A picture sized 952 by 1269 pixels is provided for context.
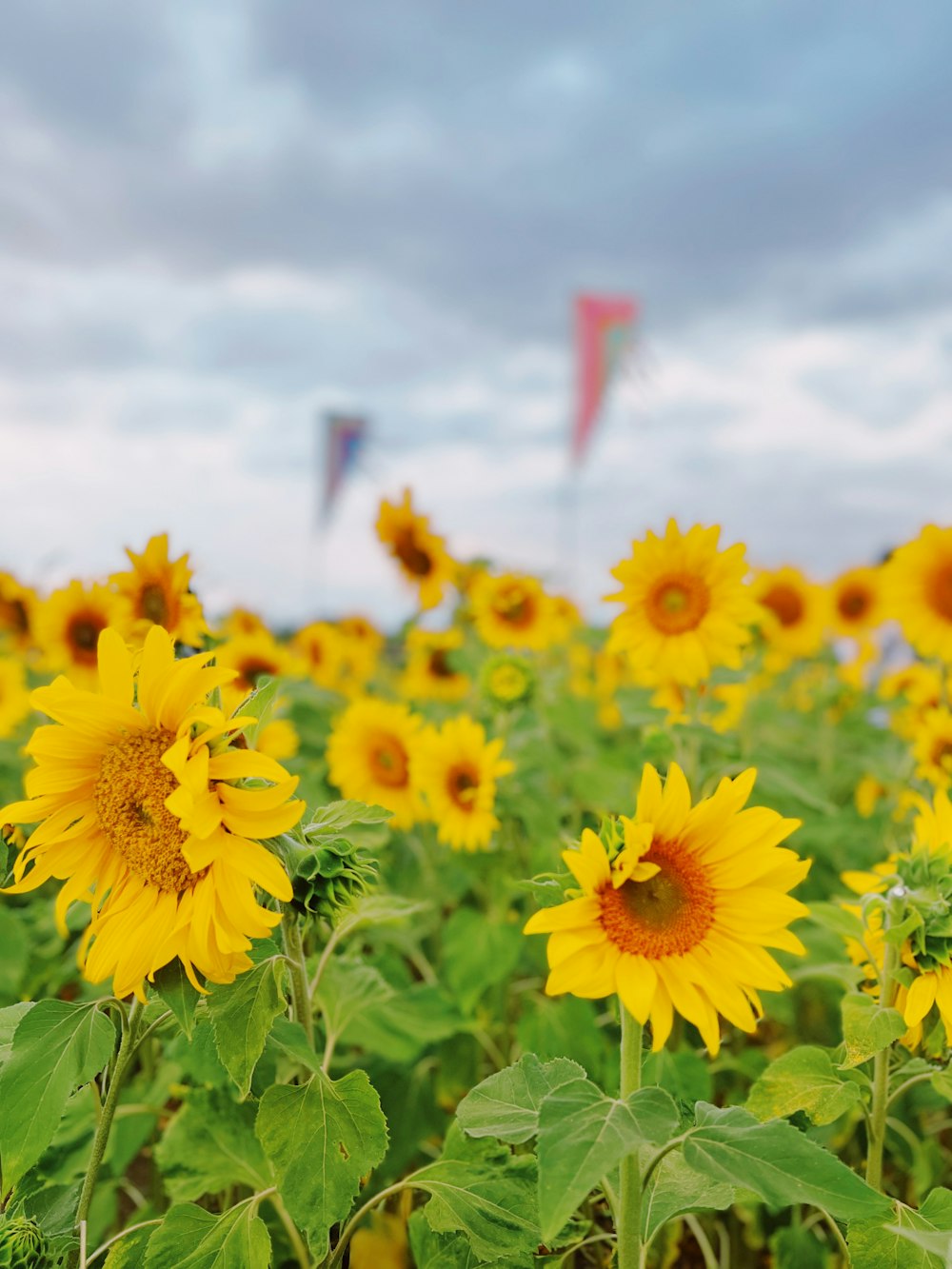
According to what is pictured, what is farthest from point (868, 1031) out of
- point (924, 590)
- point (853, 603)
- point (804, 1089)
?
point (853, 603)

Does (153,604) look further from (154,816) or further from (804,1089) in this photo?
(804,1089)

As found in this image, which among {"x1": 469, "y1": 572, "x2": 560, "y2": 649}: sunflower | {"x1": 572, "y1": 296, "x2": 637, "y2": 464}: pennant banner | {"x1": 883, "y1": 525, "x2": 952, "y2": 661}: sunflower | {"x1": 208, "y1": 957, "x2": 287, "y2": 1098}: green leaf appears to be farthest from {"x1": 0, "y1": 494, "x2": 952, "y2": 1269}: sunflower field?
{"x1": 572, "y1": 296, "x2": 637, "y2": 464}: pennant banner

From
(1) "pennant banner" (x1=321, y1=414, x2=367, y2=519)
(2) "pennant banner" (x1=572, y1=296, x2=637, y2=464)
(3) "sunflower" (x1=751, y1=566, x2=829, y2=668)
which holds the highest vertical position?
(2) "pennant banner" (x1=572, y1=296, x2=637, y2=464)

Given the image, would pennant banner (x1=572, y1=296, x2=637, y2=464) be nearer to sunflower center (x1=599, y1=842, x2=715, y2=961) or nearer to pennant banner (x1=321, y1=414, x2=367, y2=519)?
pennant banner (x1=321, y1=414, x2=367, y2=519)

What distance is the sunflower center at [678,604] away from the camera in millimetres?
2807

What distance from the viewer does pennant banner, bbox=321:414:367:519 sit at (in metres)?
12.2

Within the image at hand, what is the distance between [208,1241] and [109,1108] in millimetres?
243

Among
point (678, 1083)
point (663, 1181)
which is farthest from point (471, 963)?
point (663, 1181)

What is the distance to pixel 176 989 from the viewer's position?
1.38m

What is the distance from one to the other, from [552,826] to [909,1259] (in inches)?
68.5

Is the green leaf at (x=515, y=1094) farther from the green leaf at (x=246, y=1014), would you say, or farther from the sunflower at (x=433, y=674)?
the sunflower at (x=433, y=674)

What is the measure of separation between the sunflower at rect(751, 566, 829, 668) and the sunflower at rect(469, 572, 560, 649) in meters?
1.38

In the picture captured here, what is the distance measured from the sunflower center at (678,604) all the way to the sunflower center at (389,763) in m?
1.09

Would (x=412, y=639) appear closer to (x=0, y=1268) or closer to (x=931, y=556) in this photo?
(x=931, y=556)
